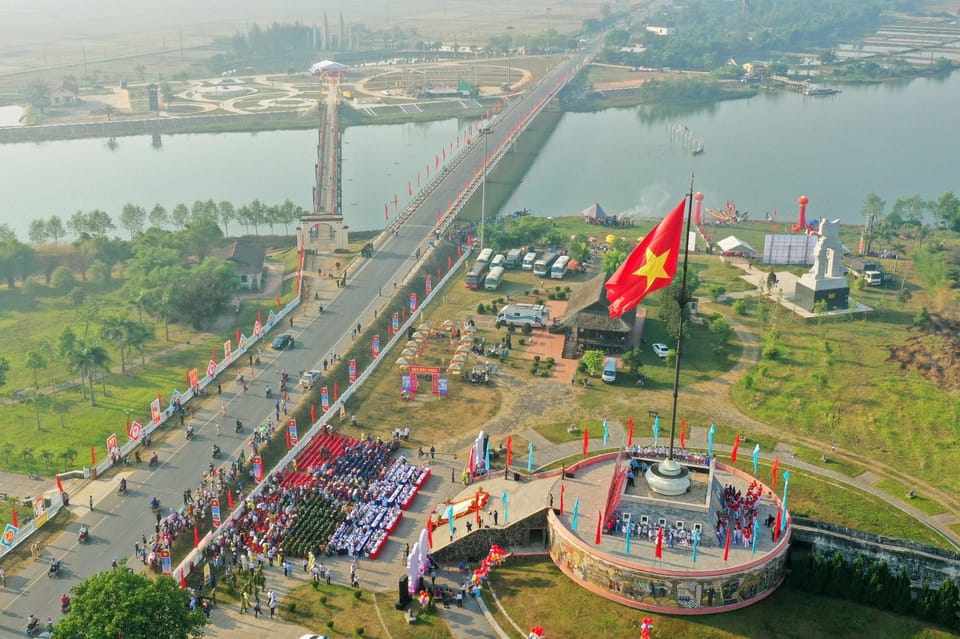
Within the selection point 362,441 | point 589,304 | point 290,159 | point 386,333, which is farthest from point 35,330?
point 290,159

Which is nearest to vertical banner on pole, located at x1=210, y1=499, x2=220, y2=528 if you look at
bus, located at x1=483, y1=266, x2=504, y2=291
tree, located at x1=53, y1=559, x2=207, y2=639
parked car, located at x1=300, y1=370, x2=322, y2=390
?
tree, located at x1=53, y1=559, x2=207, y2=639

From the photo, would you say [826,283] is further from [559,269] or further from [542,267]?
[542,267]

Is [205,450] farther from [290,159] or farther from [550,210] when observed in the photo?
[290,159]

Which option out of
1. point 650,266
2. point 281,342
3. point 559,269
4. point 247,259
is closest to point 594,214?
point 559,269

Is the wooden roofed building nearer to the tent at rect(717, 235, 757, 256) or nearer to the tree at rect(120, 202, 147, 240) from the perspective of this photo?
the tent at rect(717, 235, 757, 256)

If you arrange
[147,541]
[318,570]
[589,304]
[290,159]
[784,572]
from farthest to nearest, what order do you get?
[290,159]
[589,304]
[147,541]
[318,570]
[784,572]
